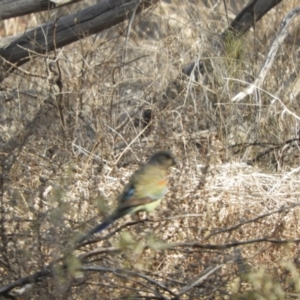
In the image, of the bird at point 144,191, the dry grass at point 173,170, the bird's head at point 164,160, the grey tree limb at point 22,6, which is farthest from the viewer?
the grey tree limb at point 22,6

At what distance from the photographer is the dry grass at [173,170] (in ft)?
11.5

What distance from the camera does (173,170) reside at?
4.97m

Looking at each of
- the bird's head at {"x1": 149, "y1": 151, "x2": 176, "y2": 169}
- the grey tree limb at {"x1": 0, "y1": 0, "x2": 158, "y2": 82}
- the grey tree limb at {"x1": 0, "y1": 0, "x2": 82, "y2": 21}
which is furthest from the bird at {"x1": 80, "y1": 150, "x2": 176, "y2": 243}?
the grey tree limb at {"x1": 0, "y1": 0, "x2": 82, "y2": 21}

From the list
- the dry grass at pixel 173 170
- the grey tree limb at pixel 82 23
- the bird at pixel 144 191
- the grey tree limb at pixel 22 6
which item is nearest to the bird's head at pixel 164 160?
the bird at pixel 144 191

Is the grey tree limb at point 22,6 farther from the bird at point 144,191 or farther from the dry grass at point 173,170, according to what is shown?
the bird at point 144,191

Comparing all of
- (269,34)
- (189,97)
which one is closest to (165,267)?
(189,97)

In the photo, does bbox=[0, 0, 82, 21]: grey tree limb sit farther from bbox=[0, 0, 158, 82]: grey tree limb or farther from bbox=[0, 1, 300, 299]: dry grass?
bbox=[0, 1, 300, 299]: dry grass

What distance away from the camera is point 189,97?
6.14 meters

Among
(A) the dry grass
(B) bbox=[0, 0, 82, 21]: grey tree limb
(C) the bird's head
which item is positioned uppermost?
(B) bbox=[0, 0, 82, 21]: grey tree limb

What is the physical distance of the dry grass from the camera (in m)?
3.51

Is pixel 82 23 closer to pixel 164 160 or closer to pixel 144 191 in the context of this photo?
pixel 164 160

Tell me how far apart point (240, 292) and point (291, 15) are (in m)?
3.41

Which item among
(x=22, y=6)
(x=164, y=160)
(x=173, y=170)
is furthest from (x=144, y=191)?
(x=22, y=6)

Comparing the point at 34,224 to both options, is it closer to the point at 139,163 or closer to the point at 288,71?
the point at 139,163
